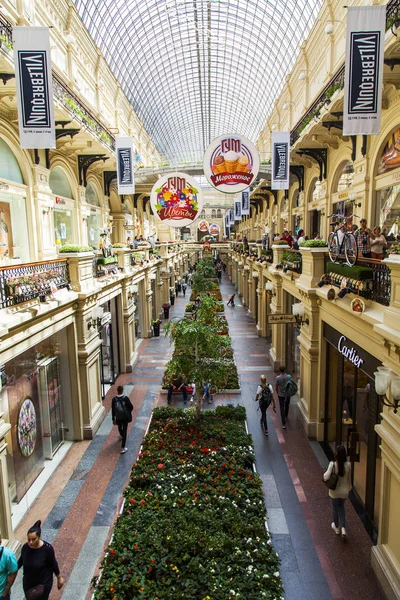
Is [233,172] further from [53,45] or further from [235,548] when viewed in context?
[53,45]

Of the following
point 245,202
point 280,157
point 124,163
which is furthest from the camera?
point 245,202

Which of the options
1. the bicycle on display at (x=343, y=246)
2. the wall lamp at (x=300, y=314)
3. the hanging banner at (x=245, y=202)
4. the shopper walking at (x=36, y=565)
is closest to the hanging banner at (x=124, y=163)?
the wall lamp at (x=300, y=314)

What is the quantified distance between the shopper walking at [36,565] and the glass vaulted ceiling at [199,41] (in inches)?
1035

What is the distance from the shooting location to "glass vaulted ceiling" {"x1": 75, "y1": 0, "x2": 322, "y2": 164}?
28.2 metres

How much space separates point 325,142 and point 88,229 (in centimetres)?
1236

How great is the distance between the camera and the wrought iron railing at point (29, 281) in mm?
7711

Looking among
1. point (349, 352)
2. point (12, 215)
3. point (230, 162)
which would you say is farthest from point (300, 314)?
point (12, 215)

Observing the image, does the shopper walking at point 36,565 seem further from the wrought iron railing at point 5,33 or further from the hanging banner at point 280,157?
the hanging banner at point 280,157

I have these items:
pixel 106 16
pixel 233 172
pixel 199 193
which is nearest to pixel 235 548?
pixel 233 172

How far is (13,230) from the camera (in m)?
13.9

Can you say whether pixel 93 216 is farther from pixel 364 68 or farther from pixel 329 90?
pixel 364 68

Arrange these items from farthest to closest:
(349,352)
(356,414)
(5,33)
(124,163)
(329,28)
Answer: (124,163) → (329,28) → (5,33) → (356,414) → (349,352)

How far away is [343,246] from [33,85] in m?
7.76

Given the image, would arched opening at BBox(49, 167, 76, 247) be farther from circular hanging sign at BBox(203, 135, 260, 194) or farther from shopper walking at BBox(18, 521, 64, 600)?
shopper walking at BBox(18, 521, 64, 600)
